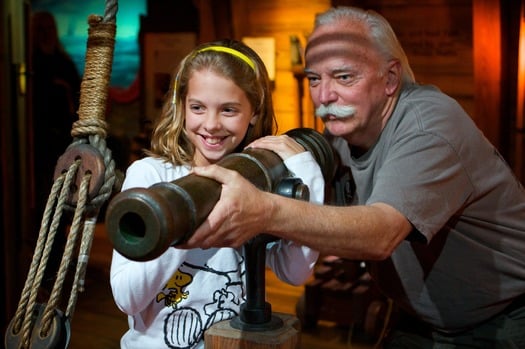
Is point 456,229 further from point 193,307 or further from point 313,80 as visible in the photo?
point 193,307

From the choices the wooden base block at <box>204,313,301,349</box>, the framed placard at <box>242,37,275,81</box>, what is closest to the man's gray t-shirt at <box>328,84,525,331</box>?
the wooden base block at <box>204,313,301,349</box>

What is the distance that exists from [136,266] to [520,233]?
105cm

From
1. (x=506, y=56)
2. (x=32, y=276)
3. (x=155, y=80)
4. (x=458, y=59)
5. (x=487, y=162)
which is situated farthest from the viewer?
(x=155, y=80)

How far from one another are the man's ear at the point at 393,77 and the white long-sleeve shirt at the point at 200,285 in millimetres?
546

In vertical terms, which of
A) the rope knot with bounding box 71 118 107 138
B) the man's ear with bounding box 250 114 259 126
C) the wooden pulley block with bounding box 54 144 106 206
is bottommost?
the wooden pulley block with bounding box 54 144 106 206

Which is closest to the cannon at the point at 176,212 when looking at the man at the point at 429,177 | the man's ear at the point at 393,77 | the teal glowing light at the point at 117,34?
the man at the point at 429,177

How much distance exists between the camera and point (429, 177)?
156 cm

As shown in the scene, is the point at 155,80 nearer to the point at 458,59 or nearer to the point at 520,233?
the point at 458,59

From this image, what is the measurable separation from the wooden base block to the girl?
0.53 feet

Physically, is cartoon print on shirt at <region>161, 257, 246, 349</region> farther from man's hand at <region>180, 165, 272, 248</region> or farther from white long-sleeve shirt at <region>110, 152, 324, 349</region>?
man's hand at <region>180, 165, 272, 248</region>

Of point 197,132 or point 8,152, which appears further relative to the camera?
point 8,152

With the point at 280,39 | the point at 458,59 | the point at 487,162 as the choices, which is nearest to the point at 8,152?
the point at 280,39

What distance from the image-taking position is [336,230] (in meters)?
1.29

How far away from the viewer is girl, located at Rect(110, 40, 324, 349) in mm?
1350
